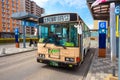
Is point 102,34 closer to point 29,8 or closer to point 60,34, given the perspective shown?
point 60,34

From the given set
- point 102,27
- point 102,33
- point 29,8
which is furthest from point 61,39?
point 29,8

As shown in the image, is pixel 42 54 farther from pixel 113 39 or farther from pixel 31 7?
pixel 31 7

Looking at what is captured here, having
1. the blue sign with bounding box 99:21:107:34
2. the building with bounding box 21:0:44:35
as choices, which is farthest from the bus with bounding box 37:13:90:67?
the building with bounding box 21:0:44:35

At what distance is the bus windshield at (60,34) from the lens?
7.55m

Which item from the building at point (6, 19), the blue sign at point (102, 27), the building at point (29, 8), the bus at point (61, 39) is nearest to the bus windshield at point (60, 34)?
the bus at point (61, 39)

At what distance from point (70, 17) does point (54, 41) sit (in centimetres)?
155

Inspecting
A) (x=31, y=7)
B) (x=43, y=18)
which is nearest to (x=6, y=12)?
(x=31, y=7)

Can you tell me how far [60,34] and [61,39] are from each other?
305 millimetres

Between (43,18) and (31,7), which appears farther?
(31,7)

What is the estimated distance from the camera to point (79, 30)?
740 cm

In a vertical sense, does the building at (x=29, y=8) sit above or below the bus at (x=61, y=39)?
above

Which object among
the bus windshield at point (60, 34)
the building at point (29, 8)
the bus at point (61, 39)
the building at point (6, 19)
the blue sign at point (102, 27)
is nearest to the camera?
the bus at point (61, 39)

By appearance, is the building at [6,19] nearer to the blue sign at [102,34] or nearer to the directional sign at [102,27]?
the blue sign at [102,34]

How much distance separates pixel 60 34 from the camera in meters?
7.93
